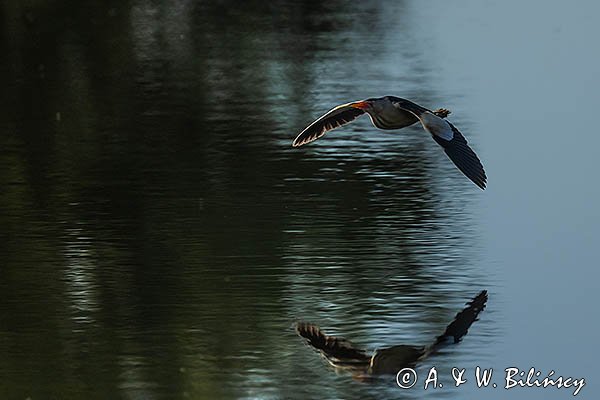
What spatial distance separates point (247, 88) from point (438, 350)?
1071 centimetres

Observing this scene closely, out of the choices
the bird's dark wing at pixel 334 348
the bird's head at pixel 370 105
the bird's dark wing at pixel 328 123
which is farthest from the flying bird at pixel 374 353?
the bird's dark wing at pixel 328 123

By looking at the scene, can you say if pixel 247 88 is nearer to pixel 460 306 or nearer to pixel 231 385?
pixel 460 306

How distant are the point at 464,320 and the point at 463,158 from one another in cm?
120

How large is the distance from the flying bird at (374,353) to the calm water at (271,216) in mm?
99

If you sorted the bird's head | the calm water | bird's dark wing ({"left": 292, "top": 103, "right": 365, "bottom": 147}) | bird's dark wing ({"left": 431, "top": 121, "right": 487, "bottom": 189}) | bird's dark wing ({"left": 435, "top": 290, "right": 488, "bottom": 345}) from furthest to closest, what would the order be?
bird's dark wing ({"left": 292, "top": 103, "right": 365, "bottom": 147})
the bird's head
bird's dark wing ({"left": 431, "top": 121, "right": 487, "bottom": 189})
bird's dark wing ({"left": 435, "top": 290, "right": 488, "bottom": 345})
the calm water

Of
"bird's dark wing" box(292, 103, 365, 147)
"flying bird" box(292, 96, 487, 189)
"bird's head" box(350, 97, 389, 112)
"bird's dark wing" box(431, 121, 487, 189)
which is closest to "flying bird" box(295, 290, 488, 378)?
"bird's dark wing" box(431, 121, 487, 189)

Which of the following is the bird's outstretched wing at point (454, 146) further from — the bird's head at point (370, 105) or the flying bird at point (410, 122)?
the bird's head at point (370, 105)

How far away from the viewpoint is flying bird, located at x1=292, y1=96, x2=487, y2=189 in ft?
36.1

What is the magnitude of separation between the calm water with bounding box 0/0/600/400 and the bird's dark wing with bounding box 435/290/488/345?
0.07 meters

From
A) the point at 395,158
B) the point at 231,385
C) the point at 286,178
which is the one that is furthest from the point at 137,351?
the point at 395,158

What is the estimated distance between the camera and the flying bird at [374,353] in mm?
9414

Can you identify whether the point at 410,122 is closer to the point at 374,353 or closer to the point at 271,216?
the point at 271,216

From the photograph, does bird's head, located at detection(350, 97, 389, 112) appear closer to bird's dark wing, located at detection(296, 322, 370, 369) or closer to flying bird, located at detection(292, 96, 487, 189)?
flying bird, located at detection(292, 96, 487, 189)

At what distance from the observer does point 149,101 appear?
19.0 meters
